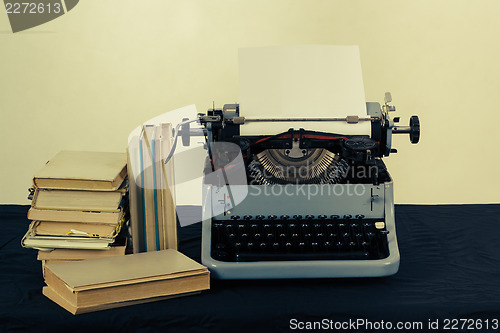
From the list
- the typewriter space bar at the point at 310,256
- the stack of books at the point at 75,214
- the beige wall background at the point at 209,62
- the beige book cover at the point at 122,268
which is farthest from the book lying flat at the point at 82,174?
the beige wall background at the point at 209,62

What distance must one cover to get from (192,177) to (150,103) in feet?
1.57

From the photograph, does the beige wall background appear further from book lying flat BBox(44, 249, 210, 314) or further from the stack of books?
book lying flat BBox(44, 249, 210, 314)

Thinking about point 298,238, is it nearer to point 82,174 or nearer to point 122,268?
point 122,268

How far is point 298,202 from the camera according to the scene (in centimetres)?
262

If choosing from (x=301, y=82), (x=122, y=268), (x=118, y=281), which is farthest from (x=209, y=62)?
(x=118, y=281)

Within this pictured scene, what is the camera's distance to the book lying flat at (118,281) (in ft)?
7.32

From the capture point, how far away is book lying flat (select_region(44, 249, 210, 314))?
223 cm

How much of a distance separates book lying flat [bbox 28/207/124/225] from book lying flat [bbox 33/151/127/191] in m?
0.09

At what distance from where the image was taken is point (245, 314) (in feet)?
7.42

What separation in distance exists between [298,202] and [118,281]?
2.43 ft

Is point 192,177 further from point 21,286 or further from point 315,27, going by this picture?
point 21,286

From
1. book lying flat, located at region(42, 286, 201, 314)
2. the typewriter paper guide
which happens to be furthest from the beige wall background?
book lying flat, located at region(42, 286, 201, 314)

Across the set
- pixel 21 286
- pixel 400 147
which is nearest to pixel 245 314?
pixel 21 286

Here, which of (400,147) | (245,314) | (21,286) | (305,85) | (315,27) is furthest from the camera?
(400,147)
